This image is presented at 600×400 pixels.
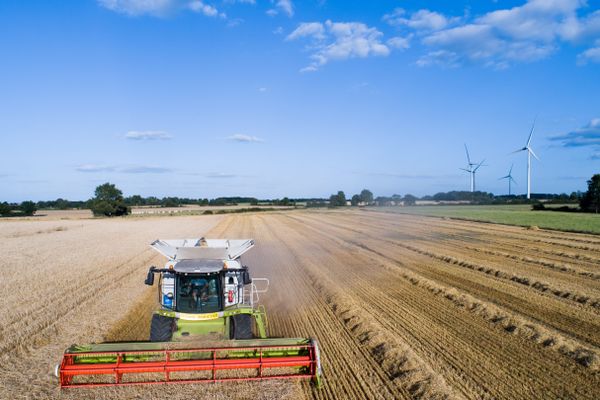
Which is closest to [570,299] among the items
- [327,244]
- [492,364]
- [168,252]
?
[492,364]

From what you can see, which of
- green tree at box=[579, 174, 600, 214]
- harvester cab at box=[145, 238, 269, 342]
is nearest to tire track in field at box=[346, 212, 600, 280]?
harvester cab at box=[145, 238, 269, 342]

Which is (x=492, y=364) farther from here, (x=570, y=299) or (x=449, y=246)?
(x=449, y=246)

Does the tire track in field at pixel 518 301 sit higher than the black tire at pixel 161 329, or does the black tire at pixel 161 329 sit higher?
the black tire at pixel 161 329

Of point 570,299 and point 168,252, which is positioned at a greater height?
point 168,252

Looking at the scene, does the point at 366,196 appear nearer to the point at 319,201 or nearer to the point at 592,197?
the point at 319,201

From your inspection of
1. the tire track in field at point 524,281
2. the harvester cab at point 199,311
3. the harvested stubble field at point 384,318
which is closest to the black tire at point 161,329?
the harvester cab at point 199,311

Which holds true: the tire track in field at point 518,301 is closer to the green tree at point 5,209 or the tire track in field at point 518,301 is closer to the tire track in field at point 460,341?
the tire track in field at point 460,341

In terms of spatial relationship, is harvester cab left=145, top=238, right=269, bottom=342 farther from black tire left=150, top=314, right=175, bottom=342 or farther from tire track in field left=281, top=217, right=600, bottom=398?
tire track in field left=281, top=217, right=600, bottom=398
